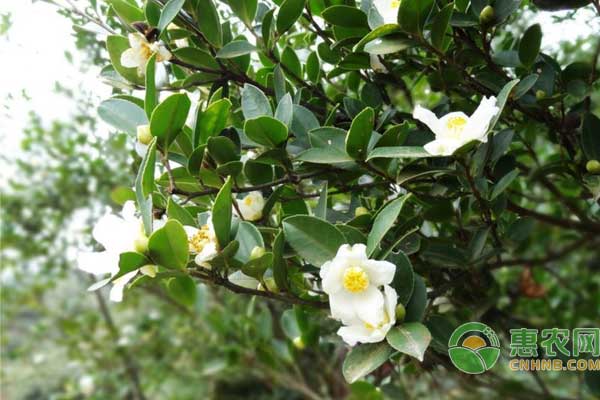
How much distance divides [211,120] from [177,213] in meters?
0.11

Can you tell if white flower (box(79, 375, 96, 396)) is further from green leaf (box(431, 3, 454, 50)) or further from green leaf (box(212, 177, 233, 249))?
green leaf (box(431, 3, 454, 50))

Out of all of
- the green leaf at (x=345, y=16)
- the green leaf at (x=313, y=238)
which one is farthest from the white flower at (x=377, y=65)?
the green leaf at (x=313, y=238)

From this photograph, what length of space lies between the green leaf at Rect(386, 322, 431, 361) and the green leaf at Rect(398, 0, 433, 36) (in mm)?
316

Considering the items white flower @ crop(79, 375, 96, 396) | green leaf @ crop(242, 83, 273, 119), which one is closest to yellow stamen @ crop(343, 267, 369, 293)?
green leaf @ crop(242, 83, 273, 119)

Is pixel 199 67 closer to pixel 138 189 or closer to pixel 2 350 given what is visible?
pixel 138 189

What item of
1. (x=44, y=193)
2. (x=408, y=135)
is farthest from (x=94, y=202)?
(x=408, y=135)

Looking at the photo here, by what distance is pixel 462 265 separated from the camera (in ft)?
2.30

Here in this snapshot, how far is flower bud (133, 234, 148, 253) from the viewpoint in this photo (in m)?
0.57

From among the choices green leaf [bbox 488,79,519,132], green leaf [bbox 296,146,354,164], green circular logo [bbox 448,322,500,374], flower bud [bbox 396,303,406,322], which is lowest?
green circular logo [bbox 448,322,500,374]

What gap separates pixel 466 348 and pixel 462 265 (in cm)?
10

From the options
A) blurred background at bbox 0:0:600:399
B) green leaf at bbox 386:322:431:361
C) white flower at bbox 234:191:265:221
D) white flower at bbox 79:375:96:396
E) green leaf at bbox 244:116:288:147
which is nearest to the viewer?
green leaf at bbox 386:322:431:361

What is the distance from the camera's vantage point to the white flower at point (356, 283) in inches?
21.3

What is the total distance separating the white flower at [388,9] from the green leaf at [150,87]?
0.26 metres

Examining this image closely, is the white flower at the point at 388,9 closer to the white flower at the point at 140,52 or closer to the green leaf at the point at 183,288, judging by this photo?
the white flower at the point at 140,52
